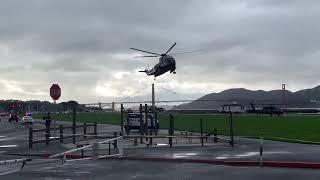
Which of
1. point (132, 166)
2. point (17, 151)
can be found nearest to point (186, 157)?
point (132, 166)

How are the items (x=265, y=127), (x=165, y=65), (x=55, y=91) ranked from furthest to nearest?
(x=265, y=127) → (x=165, y=65) → (x=55, y=91)

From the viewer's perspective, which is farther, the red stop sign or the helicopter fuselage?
the helicopter fuselage

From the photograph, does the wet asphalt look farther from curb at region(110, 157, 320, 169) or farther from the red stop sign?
the red stop sign

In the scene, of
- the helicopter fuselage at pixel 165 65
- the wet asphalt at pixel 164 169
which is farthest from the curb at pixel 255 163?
the helicopter fuselage at pixel 165 65

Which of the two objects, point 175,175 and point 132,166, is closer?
point 175,175

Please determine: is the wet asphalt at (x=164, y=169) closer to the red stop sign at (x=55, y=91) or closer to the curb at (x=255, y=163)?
the curb at (x=255, y=163)

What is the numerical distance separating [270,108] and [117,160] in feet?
299

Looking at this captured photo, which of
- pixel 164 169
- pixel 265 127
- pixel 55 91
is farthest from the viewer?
pixel 265 127

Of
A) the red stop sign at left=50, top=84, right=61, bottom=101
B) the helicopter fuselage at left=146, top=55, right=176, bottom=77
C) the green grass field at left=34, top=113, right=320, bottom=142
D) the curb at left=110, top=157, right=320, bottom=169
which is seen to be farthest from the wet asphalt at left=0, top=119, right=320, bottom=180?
the helicopter fuselage at left=146, top=55, right=176, bottom=77

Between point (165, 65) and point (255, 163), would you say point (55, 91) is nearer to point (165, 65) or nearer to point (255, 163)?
point (255, 163)

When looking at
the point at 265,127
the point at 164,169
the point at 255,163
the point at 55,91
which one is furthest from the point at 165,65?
the point at 164,169

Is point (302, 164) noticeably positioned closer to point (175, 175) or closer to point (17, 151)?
point (175, 175)

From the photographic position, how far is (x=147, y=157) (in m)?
20.8

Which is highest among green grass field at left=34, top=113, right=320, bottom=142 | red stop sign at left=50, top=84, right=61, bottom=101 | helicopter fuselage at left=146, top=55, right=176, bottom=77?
helicopter fuselage at left=146, top=55, right=176, bottom=77
